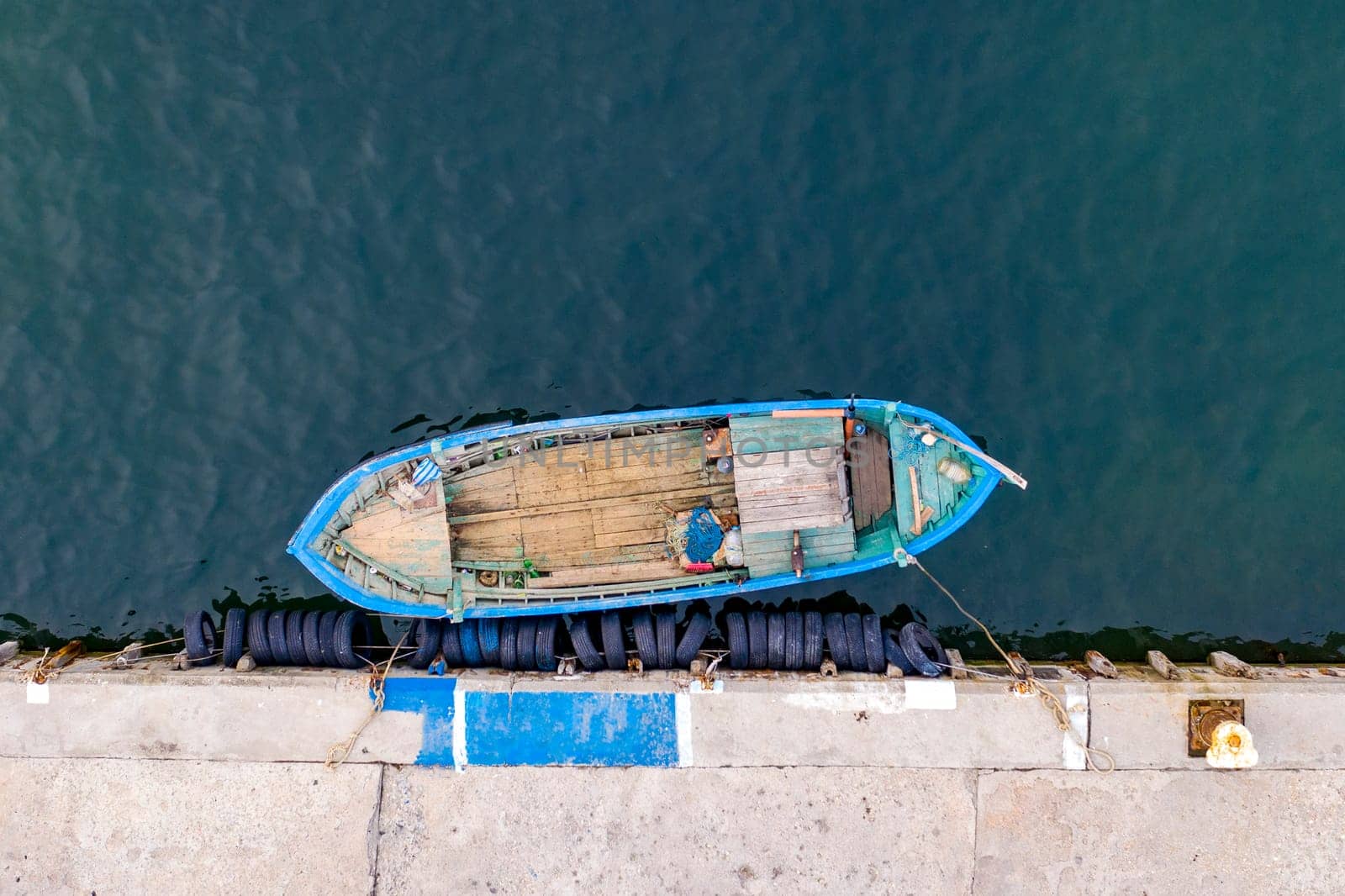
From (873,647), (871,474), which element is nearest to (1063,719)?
(873,647)

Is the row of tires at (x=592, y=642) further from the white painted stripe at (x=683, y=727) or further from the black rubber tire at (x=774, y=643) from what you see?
the white painted stripe at (x=683, y=727)

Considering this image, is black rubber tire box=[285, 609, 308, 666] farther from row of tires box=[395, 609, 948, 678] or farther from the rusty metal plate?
the rusty metal plate

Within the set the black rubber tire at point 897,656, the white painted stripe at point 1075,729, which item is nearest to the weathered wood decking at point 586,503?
the black rubber tire at point 897,656

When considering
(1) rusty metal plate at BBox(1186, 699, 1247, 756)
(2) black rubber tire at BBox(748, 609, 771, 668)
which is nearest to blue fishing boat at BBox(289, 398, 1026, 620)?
(2) black rubber tire at BBox(748, 609, 771, 668)

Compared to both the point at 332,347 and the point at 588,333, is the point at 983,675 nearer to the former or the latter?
the point at 588,333

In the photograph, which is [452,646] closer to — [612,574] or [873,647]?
[612,574]

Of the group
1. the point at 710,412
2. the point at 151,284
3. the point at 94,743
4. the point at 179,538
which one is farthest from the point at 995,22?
the point at 94,743
